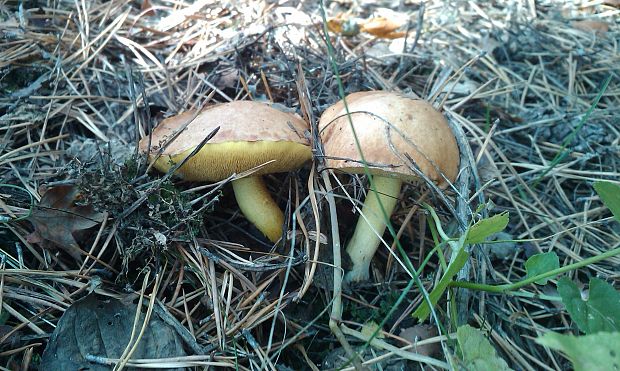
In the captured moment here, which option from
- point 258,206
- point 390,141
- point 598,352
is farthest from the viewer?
point 258,206

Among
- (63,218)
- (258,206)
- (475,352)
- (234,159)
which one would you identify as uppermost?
(234,159)

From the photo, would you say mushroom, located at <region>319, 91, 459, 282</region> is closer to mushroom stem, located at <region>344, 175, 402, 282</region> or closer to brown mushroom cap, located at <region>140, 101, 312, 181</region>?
mushroom stem, located at <region>344, 175, 402, 282</region>

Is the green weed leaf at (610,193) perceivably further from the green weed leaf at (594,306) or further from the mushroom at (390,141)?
the mushroom at (390,141)

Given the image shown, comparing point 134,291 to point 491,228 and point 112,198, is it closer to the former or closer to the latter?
point 112,198

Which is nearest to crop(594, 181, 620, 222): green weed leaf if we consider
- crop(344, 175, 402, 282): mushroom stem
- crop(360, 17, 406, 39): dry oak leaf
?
crop(344, 175, 402, 282): mushroom stem

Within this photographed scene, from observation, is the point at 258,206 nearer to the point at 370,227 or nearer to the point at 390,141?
the point at 370,227

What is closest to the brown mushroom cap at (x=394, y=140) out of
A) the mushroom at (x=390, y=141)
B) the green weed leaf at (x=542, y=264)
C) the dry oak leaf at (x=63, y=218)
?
the mushroom at (x=390, y=141)

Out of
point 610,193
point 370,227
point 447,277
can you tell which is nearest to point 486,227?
point 447,277
